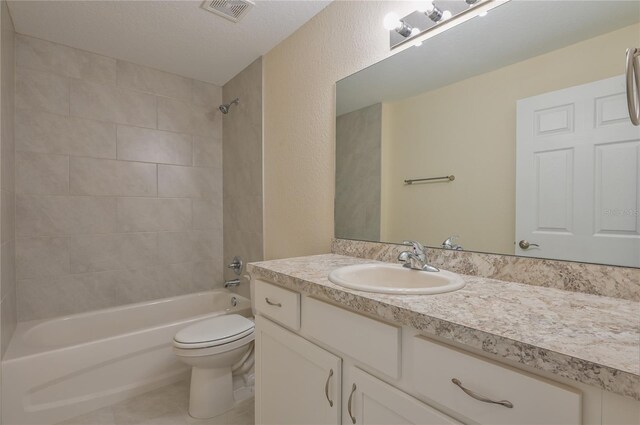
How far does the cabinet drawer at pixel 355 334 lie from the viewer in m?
0.76

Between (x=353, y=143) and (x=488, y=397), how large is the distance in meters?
1.26

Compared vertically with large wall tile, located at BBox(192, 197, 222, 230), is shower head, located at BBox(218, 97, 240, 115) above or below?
above

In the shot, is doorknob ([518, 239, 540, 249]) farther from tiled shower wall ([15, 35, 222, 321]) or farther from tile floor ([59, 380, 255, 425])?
tiled shower wall ([15, 35, 222, 321])

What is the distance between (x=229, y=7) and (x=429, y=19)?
116cm

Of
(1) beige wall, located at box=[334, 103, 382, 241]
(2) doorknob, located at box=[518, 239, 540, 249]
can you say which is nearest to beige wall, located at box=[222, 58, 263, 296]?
(1) beige wall, located at box=[334, 103, 382, 241]

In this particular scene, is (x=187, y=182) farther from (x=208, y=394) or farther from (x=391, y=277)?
(x=391, y=277)

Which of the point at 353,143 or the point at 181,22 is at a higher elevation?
the point at 181,22

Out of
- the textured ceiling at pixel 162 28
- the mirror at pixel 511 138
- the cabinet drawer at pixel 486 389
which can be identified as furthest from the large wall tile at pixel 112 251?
the cabinet drawer at pixel 486 389

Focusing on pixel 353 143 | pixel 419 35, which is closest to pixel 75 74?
pixel 353 143

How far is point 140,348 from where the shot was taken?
6.20 feet

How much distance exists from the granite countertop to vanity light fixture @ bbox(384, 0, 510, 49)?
1005mm

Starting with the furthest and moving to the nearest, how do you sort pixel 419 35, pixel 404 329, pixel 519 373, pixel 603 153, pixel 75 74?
pixel 75 74
pixel 419 35
pixel 603 153
pixel 404 329
pixel 519 373

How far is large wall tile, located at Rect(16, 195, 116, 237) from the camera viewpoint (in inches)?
80.4

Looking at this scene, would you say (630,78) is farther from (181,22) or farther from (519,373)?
(181,22)
